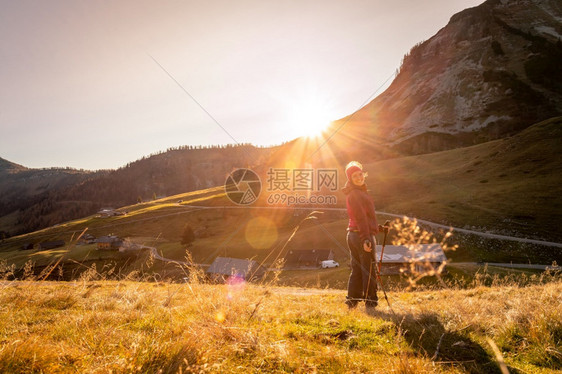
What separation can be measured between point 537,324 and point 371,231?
427cm

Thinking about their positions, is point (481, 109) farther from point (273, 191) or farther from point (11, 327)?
point (11, 327)

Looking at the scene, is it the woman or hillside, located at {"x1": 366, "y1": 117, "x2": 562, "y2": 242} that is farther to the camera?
hillside, located at {"x1": 366, "y1": 117, "x2": 562, "y2": 242}

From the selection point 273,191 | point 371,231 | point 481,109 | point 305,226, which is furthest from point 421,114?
point 371,231

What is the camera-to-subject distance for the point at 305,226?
73.6 meters

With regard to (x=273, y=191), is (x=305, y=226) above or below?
below

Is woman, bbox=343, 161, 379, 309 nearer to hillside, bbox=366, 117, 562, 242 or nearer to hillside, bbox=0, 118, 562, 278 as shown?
hillside, bbox=0, 118, 562, 278

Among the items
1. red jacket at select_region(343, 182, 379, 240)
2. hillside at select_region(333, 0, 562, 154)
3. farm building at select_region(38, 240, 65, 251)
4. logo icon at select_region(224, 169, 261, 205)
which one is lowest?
farm building at select_region(38, 240, 65, 251)

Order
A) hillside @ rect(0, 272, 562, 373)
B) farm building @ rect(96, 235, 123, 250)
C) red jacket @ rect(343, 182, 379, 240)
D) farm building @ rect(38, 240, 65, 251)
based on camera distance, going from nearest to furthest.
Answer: hillside @ rect(0, 272, 562, 373) < red jacket @ rect(343, 182, 379, 240) < farm building @ rect(96, 235, 123, 250) < farm building @ rect(38, 240, 65, 251)

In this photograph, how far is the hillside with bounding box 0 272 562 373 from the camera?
2711mm

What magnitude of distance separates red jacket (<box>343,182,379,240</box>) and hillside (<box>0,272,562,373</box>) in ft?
8.28

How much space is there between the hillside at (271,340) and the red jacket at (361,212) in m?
2.52

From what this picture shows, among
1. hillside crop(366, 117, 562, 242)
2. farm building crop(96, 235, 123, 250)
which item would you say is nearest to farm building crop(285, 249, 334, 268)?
hillside crop(366, 117, 562, 242)

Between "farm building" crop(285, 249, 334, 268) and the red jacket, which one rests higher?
the red jacket

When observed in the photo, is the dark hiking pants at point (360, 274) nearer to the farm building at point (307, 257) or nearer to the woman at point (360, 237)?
the woman at point (360, 237)
